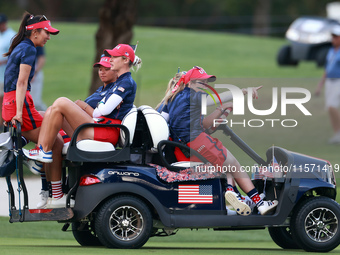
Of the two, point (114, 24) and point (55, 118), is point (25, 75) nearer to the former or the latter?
point (55, 118)

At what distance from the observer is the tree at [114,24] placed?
52.3 ft

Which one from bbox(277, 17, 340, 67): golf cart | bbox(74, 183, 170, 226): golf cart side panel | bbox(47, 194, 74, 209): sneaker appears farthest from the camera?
bbox(277, 17, 340, 67): golf cart

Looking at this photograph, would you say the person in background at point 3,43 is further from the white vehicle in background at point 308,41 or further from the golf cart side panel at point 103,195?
the white vehicle in background at point 308,41

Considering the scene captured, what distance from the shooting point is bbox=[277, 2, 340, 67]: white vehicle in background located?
28109mm

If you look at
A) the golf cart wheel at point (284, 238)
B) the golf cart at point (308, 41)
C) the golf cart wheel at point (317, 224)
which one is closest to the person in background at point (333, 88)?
the golf cart wheel at point (284, 238)

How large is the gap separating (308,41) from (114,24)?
13.8 m

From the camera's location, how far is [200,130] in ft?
25.5

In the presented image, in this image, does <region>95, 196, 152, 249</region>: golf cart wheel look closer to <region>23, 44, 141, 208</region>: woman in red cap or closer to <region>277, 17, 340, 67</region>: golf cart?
<region>23, 44, 141, 208</region>: woman in red cap

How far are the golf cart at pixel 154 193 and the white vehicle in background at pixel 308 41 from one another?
67.3 ft

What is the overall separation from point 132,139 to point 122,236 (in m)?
0.90

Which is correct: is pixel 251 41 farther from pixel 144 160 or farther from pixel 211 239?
pixel 144 160

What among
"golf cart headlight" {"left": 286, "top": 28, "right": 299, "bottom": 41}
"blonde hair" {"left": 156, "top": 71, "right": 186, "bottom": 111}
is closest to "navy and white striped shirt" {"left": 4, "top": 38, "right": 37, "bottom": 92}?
"blonde hair" {"left": 156, "top": 71, "right": 186, "bottom": 111}

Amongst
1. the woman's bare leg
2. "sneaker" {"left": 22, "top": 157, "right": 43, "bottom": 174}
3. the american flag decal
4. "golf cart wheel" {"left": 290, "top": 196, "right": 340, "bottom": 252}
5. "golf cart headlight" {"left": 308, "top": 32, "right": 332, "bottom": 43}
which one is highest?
"golf cart headlight" {"left": 308, "top": 32, "right": 332, "bottom": 43}

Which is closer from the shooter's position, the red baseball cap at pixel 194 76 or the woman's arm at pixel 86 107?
the red baseball cap at pixel 194 76
